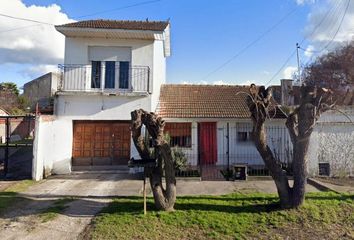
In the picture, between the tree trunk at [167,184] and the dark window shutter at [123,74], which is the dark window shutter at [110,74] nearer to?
the dark window shutter at [123,74]

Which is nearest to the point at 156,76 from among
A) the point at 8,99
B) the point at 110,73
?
the point at 110,73

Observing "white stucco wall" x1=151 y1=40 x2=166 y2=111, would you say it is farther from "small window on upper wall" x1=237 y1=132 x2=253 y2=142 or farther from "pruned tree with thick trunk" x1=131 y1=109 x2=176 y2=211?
"pruned tree with thick trunk" x1=131 y1=109 x2=176 y2=211

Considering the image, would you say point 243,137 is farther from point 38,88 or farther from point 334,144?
point 38,88

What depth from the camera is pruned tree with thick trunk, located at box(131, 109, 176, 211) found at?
7754 millimetres

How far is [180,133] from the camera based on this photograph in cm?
1603

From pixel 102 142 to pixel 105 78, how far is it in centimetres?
320

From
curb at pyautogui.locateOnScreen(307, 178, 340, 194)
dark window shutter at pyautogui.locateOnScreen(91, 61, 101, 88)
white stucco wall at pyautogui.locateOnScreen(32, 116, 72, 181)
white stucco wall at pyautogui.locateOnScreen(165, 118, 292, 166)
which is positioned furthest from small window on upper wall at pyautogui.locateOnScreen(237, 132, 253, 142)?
white stucco wall at pyautogui.locateOnScreen(32, 116, 72, 181)

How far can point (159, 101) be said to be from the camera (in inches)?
674

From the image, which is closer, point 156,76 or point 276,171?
point 276,171

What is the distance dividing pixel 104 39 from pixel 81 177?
6.68 metres

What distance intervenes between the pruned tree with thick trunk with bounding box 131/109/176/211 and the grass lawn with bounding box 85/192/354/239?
384 mm

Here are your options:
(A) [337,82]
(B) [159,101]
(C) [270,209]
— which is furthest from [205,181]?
(A) [337,82]

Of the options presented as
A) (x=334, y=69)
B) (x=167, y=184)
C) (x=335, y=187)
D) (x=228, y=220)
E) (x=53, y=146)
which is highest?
(x=334, y=69)

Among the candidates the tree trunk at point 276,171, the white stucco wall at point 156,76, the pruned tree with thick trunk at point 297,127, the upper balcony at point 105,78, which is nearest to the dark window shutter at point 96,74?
the upper balcony at point 105,78
